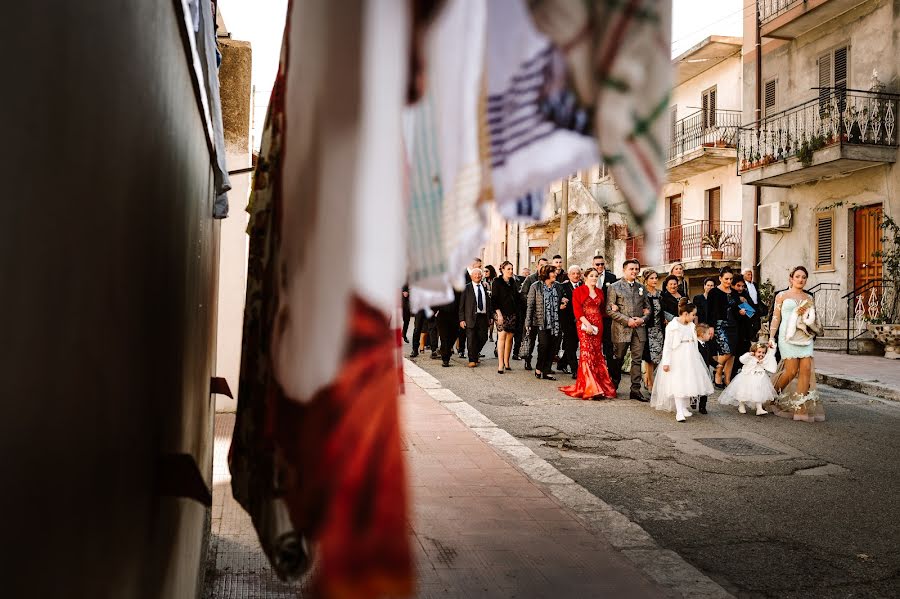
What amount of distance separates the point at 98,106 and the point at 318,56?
1.08ft

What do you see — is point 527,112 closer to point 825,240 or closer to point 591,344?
point 591,344

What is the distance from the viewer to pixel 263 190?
66.4 inches

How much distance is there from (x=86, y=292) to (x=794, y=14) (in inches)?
929

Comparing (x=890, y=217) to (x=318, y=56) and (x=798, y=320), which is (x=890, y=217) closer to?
(x=798, y=320)

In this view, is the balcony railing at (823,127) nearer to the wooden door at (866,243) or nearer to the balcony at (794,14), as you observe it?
the wooden door at (866,243)

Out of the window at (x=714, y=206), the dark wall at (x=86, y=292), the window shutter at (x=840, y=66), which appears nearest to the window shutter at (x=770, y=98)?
the window shutter at (x=840, y=66)

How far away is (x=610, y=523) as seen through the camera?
510cm

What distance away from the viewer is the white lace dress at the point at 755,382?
9.75 m

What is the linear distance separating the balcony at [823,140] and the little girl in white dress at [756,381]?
438 inches

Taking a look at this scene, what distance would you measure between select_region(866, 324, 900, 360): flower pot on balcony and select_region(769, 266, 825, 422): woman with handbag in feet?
26.2

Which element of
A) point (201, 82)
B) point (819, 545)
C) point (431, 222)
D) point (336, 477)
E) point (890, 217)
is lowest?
point (819, 545)

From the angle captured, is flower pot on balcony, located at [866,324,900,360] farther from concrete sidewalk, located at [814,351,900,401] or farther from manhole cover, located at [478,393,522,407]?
manhole cover, located at [478,393,522,407]

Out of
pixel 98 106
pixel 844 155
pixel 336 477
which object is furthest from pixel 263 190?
pixel 844 155

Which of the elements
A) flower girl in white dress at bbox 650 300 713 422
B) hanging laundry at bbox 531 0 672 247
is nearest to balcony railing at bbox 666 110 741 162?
flower girl in white dress at bbox 650 300 713 422
